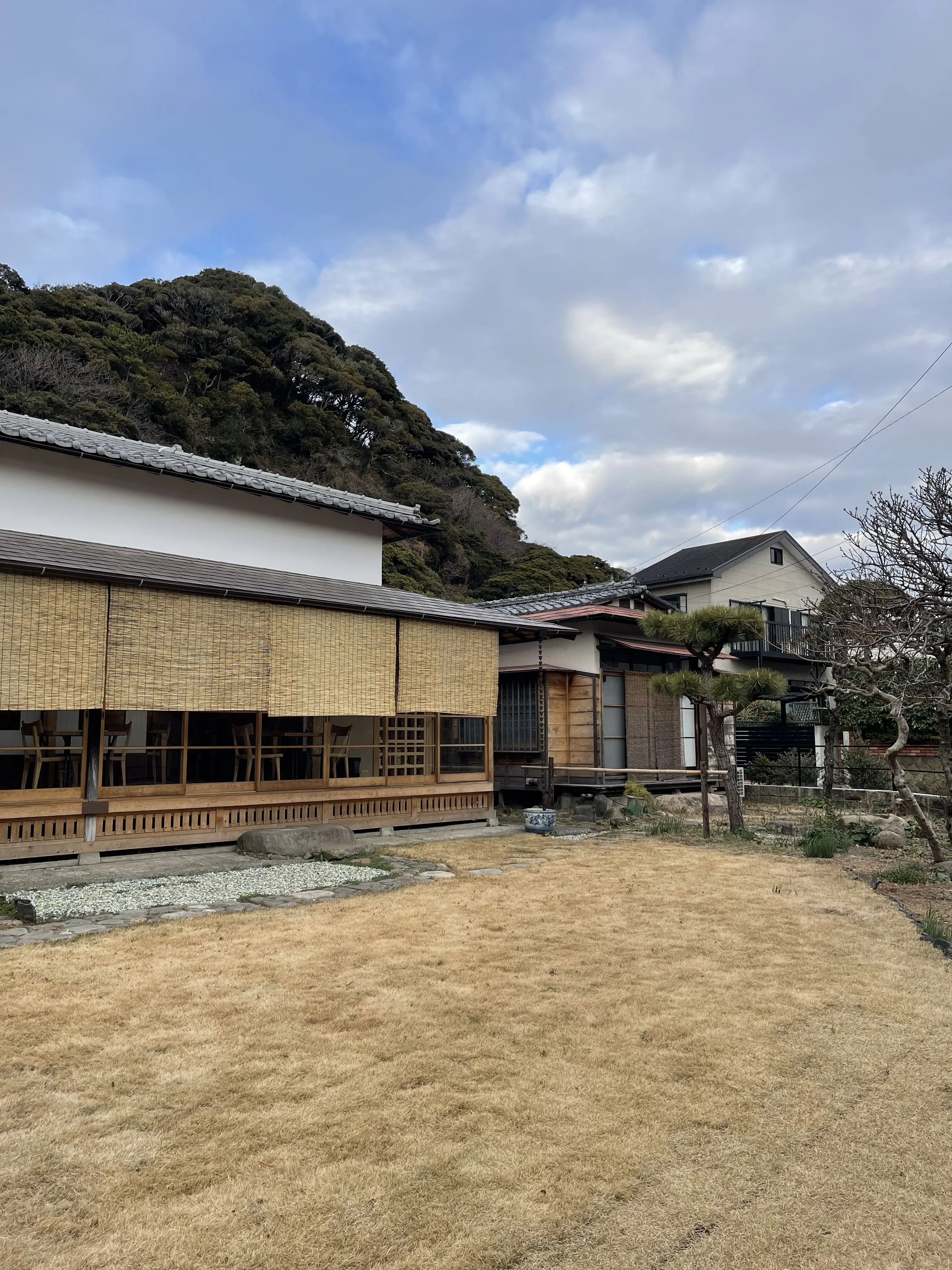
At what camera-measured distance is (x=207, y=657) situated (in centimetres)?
955

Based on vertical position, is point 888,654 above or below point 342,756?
above

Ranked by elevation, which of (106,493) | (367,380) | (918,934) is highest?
(367,380)

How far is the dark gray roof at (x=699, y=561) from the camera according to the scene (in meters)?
28.5

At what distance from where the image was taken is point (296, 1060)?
3848 mm

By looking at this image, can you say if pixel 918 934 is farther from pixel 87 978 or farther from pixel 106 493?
pixel 106 493

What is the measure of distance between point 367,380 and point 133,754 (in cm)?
2912

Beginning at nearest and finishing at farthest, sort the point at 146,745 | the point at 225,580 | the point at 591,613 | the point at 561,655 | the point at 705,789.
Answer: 1. the point at 225,580
2. the point at 705,789
3. the point at 146,745
4. the point at 591,613
5. the point at 561,655

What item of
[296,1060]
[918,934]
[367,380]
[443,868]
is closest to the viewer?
[296,1060]

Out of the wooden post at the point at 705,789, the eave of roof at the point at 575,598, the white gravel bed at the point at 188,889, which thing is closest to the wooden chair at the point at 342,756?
the white gravel bed at the point at 188,889

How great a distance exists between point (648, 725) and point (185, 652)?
9.73 m

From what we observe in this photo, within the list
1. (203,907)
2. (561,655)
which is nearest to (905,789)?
(203,907)

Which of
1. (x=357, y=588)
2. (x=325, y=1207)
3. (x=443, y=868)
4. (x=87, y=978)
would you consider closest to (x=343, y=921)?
(x=87, y=978)

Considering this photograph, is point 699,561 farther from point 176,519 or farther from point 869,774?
point 176,519

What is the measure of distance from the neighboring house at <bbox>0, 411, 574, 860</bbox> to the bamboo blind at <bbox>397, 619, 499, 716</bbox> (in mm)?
28
